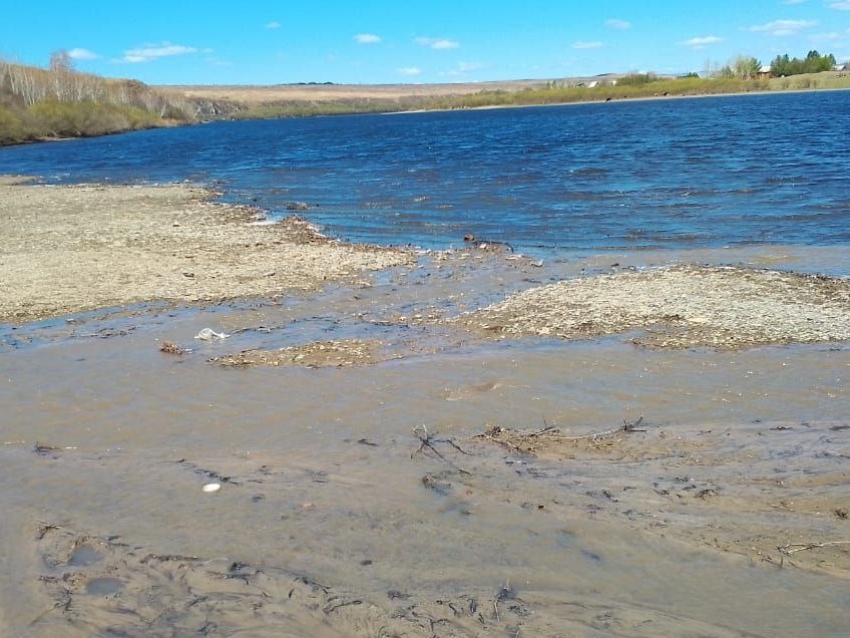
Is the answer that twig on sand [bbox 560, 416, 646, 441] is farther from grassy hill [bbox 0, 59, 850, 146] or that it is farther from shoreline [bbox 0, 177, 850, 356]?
grassy hill [bbox 0, 59, 850, 146]

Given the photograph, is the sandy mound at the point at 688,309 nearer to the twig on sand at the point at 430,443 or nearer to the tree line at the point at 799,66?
the twig on sand at the point at 430,443

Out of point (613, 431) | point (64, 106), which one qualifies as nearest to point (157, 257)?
point (613, 431)

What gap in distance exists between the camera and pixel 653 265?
13.1 m

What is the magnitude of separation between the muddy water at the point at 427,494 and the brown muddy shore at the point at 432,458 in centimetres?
2

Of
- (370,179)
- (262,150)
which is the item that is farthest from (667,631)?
(262,150)

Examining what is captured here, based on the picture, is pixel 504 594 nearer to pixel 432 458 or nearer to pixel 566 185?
pixel 432 458

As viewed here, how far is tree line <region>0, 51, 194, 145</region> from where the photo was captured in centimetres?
8525

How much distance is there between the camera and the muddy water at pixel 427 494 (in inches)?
166

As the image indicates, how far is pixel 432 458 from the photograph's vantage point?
19.8ft

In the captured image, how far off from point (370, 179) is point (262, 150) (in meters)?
28.1

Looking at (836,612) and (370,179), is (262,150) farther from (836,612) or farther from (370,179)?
(836,612)

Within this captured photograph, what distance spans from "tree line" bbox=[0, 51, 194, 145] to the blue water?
40204mm

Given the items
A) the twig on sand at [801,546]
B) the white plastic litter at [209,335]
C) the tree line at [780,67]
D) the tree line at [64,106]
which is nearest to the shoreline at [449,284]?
the white plastic litter at [209,335]

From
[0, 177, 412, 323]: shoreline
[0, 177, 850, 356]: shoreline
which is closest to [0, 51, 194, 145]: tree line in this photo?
[0, 177, 412, 323]: shoreline
